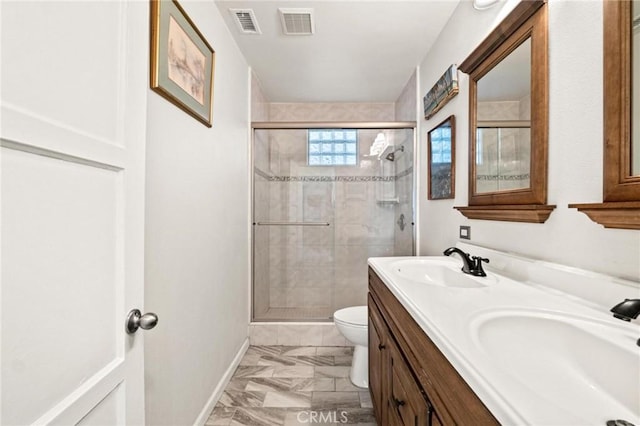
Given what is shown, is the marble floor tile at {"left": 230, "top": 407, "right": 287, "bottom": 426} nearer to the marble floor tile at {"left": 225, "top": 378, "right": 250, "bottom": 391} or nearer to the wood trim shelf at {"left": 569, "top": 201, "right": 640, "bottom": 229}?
the marble floor tile at {"left": 225, "top": 378, "right": 250, "bottom": 391}

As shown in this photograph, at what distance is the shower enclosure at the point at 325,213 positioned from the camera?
2848 mm

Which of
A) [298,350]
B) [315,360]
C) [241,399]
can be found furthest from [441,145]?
[241,399]

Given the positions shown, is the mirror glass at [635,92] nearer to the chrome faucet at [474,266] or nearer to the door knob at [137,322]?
the chrome faucet at [474,266]

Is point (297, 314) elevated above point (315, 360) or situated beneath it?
elevated above

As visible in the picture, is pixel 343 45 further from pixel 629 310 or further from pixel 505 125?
pixel 629 310

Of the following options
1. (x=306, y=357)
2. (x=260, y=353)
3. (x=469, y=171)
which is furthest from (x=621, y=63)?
(x=260, y=353)

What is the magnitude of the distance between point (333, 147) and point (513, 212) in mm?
1993

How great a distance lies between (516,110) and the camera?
47.1 inches

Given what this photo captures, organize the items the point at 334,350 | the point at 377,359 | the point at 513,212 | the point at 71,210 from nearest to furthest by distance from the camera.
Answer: the point at 71,210 < the point at 513,212 < the point at 377,359 < the point at 334,350

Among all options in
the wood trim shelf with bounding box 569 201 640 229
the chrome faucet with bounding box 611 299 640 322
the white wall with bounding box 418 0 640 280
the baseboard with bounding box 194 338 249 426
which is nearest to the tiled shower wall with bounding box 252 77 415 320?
the baseboard with bounding box 194 338 249 426

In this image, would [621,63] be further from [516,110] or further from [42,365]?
[42,365]

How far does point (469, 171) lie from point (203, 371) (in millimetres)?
1831

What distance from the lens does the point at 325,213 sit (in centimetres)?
298

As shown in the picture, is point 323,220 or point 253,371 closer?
point 253,371
